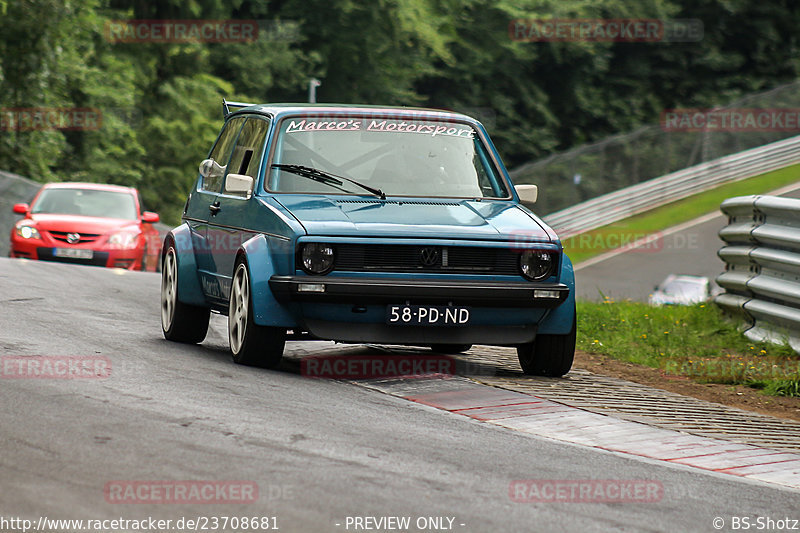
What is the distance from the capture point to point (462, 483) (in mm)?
5383

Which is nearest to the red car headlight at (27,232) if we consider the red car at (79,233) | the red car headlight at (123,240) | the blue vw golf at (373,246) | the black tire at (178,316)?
the red car at (79,233)

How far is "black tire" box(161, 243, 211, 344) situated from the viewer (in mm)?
10008

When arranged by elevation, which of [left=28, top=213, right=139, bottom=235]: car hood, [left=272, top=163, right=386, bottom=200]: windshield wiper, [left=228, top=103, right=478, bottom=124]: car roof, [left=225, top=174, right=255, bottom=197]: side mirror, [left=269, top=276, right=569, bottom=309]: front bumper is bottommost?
[left=28, top=213, right=139, bottom=235]: car hood

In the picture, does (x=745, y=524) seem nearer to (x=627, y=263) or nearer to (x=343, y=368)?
(x=343, y=368)

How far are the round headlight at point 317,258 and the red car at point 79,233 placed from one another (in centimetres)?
1230

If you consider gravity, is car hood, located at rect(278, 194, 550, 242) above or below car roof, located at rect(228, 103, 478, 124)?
below

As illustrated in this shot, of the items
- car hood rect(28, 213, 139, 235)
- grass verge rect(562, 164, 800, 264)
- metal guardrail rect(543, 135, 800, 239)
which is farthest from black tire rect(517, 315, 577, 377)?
metal guardrail rect(543, 135, 800, 239)

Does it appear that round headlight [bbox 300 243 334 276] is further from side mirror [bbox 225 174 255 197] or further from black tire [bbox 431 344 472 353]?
black tire [bbox 431 344 472 353]

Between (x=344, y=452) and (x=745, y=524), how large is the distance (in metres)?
1.74

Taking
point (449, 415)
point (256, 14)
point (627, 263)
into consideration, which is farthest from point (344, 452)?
point (256, 14)

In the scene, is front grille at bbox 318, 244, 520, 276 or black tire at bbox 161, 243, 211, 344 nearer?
front grille at bbox 318, 244, 520, 276

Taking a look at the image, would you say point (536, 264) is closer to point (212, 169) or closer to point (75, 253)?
point (212, 169)

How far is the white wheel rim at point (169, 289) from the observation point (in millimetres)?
10094

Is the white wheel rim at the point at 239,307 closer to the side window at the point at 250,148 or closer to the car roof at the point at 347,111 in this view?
the side window at the point at 250,148
